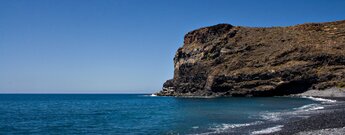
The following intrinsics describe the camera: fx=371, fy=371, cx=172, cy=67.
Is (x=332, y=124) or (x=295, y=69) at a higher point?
(x=295, y=69)

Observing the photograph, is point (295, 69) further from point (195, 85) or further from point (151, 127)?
point (151, 127)

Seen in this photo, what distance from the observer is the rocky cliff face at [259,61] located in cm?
10238

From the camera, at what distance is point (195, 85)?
133 meters

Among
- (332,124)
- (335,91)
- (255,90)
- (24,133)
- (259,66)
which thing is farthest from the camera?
(259,66)

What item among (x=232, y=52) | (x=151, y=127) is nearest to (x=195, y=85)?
(x=232, y=52)

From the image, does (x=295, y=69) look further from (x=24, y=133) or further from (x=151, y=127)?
(x=24, y=133)

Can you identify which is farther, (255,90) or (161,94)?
(161,94)

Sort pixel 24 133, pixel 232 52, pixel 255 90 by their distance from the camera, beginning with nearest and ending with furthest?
pixel 24 133
pixel 255 90
pixel 232 52

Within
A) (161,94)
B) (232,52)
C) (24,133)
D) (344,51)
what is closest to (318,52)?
(344,51)

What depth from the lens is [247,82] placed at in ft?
361

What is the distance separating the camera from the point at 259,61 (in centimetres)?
11631

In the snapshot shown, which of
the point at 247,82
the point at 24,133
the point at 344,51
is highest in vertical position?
the point at 344,51

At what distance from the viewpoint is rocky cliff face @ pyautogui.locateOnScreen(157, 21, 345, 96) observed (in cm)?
10238

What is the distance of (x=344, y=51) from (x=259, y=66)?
24.1 metres
